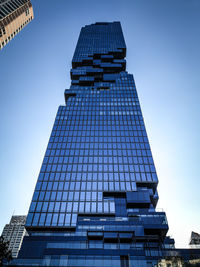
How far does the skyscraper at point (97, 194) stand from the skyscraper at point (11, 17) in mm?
38349

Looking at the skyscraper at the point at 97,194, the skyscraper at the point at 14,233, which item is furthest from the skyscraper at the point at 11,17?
the skyscraper at the point at 14,233

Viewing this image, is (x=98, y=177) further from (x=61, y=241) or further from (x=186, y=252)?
(x=186, y=252)

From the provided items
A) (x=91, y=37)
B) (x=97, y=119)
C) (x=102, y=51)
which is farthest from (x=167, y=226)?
(x=91, y=37)

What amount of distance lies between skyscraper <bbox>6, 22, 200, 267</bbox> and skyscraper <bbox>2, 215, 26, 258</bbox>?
145m

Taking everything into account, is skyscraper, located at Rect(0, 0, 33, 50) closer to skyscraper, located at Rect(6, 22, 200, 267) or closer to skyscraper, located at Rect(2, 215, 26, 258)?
skyscraper, located at Rect(6, 22, 200, 267)

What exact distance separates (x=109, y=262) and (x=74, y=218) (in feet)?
55.2

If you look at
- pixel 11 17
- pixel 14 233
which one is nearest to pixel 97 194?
pixel 11 17

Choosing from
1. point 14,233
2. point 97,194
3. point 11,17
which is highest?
point 11,17

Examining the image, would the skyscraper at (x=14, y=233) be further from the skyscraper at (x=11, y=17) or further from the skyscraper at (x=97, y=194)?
the skyscraper at (x=11, y=17)

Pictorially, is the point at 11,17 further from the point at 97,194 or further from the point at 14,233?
the point at 14,233

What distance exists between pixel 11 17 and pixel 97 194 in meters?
73.4

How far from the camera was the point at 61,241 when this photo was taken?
160 ft

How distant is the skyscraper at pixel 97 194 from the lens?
44.3 metres

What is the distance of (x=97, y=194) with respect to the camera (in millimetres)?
60406
